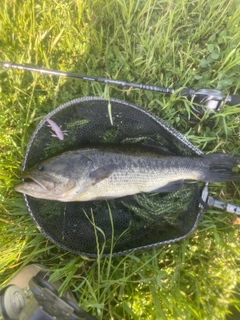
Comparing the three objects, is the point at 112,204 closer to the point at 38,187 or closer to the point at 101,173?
the point at 101,173

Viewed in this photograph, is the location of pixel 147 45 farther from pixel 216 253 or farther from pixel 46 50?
pixel 216 253

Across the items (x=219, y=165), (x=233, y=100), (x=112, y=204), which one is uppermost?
(x=233, y=100)

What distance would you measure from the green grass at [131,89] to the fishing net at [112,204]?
0.18m

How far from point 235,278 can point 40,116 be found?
2.28 m

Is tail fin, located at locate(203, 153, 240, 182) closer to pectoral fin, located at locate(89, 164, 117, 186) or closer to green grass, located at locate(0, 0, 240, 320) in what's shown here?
green grass, located at locate(0, 0, 240, 320)

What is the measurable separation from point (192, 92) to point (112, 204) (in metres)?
1.13

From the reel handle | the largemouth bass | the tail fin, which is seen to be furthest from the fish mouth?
the reel handle

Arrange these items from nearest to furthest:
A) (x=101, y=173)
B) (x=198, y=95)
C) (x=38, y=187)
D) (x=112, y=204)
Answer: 1. (x=38, y=187)
2. (x=101, y=173)
3. (x=198, y=95)
4. (x=112, y=204)

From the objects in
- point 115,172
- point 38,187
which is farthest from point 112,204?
point 38,187

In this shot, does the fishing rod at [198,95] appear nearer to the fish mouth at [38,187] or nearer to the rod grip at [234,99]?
the rod grip at [234,99]

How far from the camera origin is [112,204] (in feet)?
8.44

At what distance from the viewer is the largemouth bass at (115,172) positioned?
2158 mm

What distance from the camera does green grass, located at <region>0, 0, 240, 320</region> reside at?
8.55 ft

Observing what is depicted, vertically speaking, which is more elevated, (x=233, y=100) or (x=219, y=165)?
(x=233, y=100)
